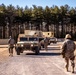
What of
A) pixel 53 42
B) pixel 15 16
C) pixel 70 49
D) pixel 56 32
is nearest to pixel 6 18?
pixel 15 16

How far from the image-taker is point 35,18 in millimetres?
98188

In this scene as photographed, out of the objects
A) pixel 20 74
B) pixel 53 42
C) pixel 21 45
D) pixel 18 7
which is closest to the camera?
pixel 20 74

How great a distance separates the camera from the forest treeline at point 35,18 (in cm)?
9631

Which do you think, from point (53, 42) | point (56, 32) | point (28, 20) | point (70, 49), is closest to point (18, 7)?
point (28, 20)

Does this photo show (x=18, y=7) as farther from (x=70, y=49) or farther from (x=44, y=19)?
(x=70, y=49)

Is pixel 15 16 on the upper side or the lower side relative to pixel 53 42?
upper

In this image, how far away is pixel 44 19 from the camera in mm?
99000

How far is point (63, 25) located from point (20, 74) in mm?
89477

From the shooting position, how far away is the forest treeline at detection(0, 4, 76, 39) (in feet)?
316

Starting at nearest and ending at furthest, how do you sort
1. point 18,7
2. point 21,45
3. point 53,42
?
point 21,45 → point 53,42 → point 18,7

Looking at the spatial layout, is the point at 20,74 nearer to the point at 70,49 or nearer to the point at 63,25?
the point at 70,49

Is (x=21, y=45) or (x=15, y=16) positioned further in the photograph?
(x=15, y=16)

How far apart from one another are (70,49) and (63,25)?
290 ft

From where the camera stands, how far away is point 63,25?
104 metres
